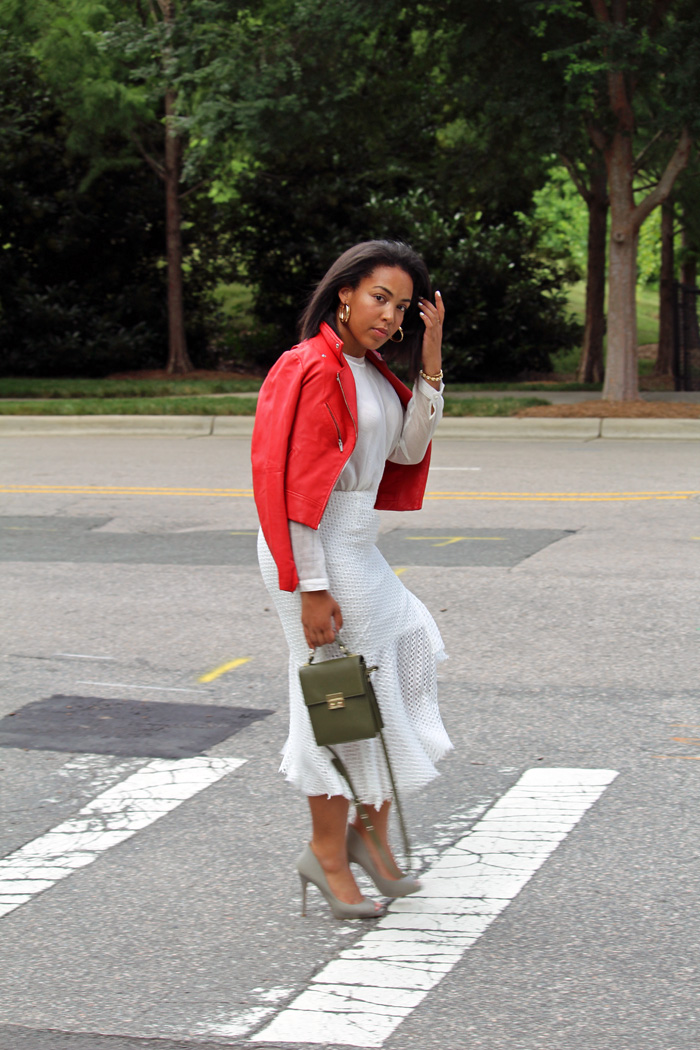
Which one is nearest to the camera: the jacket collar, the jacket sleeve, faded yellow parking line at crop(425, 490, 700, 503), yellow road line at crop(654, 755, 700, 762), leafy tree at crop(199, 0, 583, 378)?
the jacket sleeve

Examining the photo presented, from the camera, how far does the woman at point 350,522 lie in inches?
132

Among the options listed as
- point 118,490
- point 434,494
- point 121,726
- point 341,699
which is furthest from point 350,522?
point 118,490

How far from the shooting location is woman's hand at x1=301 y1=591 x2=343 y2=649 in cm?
339

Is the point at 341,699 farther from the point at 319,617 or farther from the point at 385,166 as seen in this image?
the point at 385,166

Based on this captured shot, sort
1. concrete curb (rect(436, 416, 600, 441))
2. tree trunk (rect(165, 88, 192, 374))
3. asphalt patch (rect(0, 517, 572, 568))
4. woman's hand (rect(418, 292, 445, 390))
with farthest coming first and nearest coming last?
tree trunk (rect(165, 88, 192, 374)), concrete curb (rect(436, 416, 600, 441)), asphalt patch (rect(0, 517, 572, 568)), woman's hand (rect(418, 292, 445, 390))

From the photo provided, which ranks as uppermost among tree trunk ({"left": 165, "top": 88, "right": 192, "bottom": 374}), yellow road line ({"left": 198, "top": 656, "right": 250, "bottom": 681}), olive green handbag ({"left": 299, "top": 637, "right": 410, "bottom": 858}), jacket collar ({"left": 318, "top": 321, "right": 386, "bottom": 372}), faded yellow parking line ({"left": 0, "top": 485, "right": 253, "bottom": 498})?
tree trunk ({"left": 165, "top": 88, "right": 192, "bottom": 374})

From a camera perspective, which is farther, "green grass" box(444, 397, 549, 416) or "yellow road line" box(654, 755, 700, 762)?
"green grass" box(444, 397, 549, 416)

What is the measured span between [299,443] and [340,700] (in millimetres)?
675

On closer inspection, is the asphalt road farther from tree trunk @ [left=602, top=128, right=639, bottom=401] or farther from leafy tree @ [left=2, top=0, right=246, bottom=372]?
leafy tree @ [left=2, top=0, right=246, bottom=372]

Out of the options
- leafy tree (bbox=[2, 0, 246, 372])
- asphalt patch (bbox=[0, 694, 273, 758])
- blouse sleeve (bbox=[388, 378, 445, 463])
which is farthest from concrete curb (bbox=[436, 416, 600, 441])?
blouse sleeve (bbox=[388, 378, 445, 463])

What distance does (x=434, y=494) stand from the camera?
1123 centimetres

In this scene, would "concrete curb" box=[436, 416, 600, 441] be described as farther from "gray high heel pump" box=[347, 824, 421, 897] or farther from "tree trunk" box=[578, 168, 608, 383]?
"gray high heel pump" box=[347, 824, 421, 897]

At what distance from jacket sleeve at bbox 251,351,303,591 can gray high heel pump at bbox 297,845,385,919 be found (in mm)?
821

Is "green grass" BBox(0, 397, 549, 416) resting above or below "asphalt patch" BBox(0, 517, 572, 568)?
above
